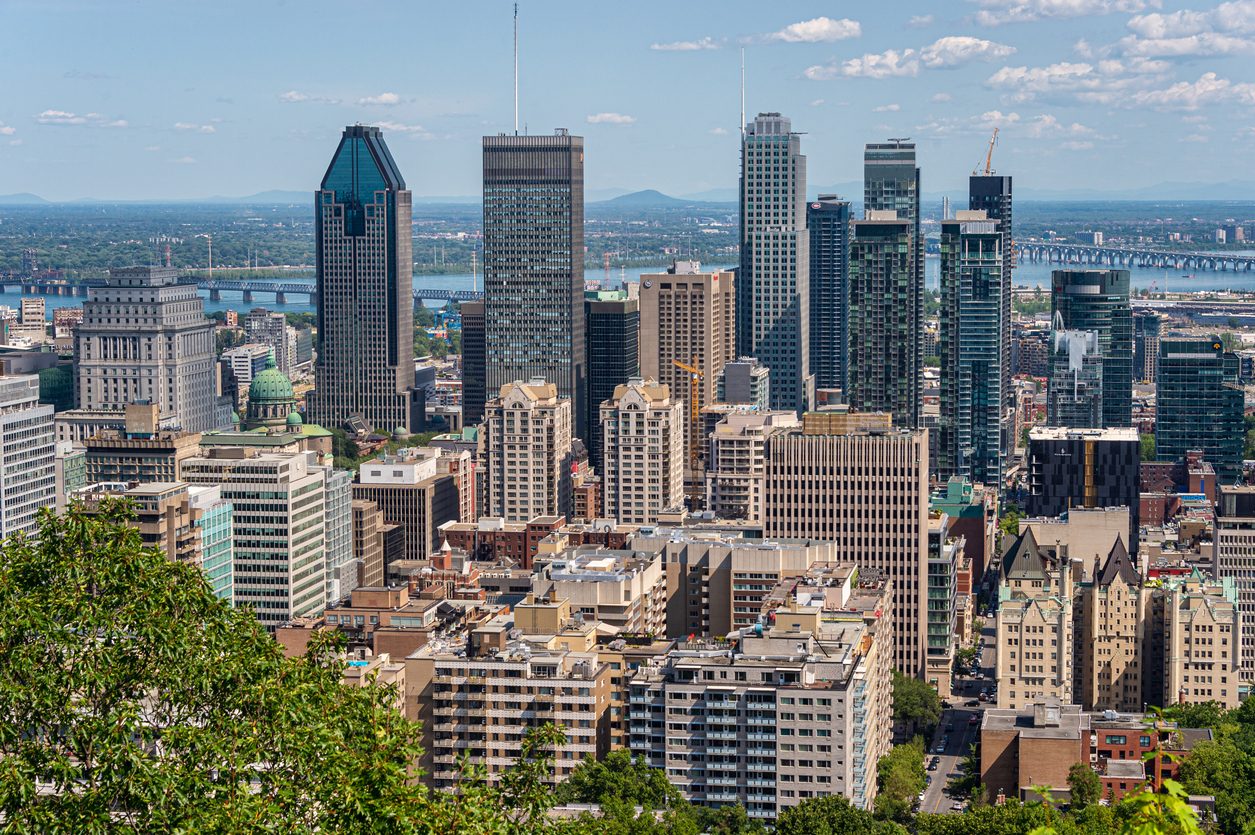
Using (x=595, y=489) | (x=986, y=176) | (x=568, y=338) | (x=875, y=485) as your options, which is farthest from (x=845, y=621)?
(x=986, y=176)

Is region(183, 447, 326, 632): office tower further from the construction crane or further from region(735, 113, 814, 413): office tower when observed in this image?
region(735, 113, 814, 413): office tower

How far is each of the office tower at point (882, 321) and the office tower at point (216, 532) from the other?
70.7 m

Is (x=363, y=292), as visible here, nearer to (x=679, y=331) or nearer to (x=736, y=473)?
(x=679, y=331)

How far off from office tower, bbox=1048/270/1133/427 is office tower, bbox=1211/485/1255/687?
175 feet

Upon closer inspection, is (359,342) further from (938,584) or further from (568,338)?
(938,584)

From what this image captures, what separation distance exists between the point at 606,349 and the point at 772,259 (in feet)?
99.3

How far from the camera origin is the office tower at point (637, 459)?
106 metres

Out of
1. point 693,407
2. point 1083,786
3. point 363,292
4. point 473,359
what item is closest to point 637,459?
point 693,407

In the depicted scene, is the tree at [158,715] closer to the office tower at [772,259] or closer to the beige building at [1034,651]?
the beige building at [1034,651]

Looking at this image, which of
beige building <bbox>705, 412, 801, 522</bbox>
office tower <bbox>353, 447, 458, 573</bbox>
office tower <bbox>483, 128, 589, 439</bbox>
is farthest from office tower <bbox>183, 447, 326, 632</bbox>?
office tower <bbox>483, 128, 589, 439</bbox>

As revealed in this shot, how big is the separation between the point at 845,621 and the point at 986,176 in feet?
392

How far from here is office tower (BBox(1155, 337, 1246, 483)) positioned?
12756cm

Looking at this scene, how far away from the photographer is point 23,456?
8850cm

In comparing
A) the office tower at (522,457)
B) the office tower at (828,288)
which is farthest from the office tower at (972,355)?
the office tower at (522,457)
